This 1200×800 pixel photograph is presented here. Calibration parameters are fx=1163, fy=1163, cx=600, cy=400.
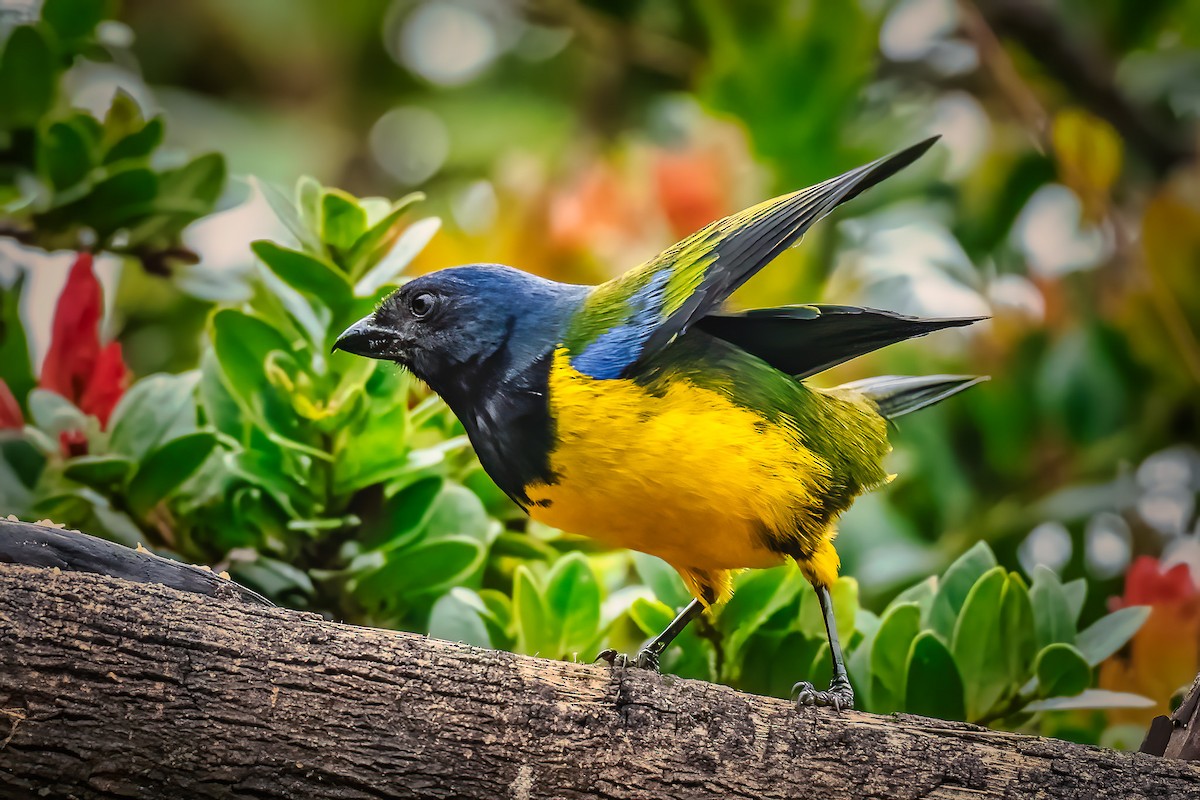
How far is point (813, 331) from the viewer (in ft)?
5.32

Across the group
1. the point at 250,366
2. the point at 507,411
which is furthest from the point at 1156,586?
the point at 250,366

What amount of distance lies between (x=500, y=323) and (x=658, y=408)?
28 cm

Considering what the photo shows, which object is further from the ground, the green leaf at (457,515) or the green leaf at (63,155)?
the green leaf at (63,155)

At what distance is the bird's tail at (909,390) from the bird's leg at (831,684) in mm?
339

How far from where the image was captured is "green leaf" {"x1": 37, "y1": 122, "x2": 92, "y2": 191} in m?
1.86

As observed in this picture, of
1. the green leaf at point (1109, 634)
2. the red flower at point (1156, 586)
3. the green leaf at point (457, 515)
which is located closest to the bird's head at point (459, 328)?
the green leaf at point (457, 515)

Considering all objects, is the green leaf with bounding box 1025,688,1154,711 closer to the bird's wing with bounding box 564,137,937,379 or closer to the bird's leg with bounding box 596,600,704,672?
the bird's leg with bounding box 596,600,704,672

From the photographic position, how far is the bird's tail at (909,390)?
6.13 ft

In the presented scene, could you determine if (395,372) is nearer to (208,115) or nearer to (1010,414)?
(1010,414)

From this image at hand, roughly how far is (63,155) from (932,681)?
1.57 metres

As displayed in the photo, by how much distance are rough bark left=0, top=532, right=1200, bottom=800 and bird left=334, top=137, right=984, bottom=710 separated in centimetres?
14

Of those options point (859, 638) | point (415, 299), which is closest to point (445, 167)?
point (415, 299)

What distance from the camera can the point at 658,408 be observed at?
1535mm

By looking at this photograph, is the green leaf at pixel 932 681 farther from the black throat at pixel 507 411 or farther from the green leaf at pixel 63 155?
the green leaf at pixel 63 155
